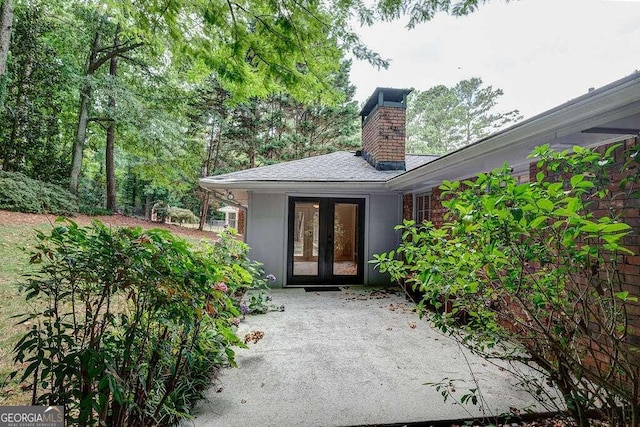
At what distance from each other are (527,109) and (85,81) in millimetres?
25988

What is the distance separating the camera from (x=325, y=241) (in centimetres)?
693

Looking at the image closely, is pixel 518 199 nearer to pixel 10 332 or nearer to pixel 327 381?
pixel 327 381

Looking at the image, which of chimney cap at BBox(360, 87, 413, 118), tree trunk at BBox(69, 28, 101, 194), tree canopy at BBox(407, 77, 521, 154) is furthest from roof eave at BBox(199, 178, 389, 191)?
tree canopy at BBox(407, 77, 521, 154)

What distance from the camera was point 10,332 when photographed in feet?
12.7

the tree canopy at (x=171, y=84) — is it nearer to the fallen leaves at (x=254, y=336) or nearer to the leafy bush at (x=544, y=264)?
the leafy bush at (x=544, y=264)

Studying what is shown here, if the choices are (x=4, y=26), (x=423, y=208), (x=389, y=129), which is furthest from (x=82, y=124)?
(x=423, y=208)

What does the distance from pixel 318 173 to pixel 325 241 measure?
156cm

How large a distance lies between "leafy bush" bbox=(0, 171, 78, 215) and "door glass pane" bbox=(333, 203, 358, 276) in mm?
8527

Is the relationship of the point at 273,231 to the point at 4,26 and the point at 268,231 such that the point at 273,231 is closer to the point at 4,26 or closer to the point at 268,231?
the point at 268,231

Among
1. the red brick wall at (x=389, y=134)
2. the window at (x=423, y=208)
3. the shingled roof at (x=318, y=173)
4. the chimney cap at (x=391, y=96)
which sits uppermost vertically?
the chimney cap at (x=391, y=96)

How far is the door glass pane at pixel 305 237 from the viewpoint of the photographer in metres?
6.90

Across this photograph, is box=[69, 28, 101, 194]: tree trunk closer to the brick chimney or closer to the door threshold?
the brick chimney

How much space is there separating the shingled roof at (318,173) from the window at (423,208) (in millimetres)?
824

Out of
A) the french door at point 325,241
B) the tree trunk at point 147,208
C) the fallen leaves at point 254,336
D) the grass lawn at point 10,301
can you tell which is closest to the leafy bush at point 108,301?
the grass lawn at point 10,301
